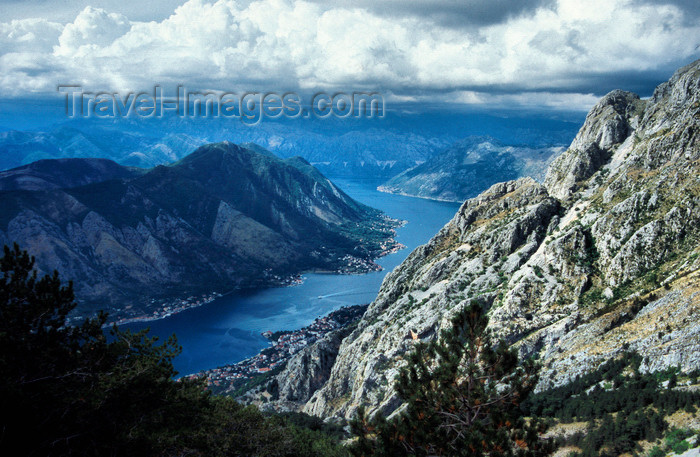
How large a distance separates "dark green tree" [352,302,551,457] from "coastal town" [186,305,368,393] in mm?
75473

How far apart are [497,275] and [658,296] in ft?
66.9

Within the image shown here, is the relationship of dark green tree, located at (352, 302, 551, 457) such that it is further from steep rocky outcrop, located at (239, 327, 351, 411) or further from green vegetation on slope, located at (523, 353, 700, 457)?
steep rocky outcrop, located at (239, 327, 351, 411)

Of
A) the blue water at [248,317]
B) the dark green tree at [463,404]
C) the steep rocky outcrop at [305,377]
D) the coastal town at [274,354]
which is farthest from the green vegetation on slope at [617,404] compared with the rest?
the blue water at [248,317]

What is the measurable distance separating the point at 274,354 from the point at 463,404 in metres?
104

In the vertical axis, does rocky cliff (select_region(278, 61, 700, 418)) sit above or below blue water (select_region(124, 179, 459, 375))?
above

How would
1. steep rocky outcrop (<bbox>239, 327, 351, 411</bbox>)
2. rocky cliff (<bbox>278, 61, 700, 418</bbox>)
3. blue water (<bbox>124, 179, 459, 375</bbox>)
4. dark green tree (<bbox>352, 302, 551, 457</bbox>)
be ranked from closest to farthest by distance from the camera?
dark green tree (<bbox>352, 302, 551, 457</bbox>)
rocky cliff (<bbox>278, 61, 700, 418</bbox>)
steep rocky outcrop (<bbox>239, 327, 351, 411</bbox>)
blue water (<bbox>124, 179, 459, 375</bbox>)

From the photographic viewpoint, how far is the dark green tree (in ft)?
57.3

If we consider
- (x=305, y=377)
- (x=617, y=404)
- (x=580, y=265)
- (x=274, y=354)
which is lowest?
(x=274, y=354)

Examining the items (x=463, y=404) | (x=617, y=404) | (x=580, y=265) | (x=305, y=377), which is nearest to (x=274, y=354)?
(x=305, y=377)

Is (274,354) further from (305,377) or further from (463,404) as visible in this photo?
(463,404)

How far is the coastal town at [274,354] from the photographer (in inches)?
4031

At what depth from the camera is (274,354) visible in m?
117

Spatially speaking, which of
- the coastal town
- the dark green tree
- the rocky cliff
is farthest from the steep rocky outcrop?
the dark green tree

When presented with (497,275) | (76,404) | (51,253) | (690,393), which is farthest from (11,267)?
(51,253)
